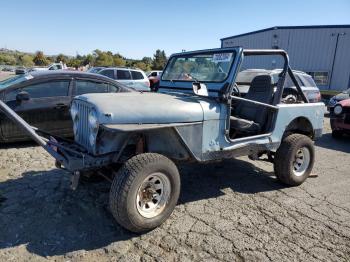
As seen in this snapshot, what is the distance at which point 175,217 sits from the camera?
3.81m

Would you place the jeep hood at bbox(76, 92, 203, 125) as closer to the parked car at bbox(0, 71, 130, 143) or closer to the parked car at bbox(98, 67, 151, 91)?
the parked car at bbox(0, 71, 130, 143)

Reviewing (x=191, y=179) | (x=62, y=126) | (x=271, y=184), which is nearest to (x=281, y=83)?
(x=271, y=184)

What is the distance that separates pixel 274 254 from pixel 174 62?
314cm

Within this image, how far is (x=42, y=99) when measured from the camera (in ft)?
20.5

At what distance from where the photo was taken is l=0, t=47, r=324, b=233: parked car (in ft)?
10.7

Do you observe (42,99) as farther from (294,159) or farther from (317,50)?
(317,50)

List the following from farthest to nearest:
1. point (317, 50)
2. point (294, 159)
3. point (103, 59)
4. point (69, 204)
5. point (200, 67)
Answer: point (103, 59), point (317, 50), point (294, 159), point (200, 67), point (69, 204)

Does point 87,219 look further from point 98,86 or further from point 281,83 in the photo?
point 98,86

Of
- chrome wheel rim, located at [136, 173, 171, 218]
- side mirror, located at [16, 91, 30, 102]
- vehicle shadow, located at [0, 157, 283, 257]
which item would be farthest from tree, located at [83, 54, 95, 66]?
chrome wheel rim, located at [136, 173, 171, 218]

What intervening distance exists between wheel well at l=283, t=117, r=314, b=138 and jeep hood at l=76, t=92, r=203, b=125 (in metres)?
1.94

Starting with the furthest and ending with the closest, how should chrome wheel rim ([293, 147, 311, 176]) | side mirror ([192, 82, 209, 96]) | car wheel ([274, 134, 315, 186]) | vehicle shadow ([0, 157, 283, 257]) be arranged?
chrome wheel rim ([293, 147, 311, 176]), car wheel ([274, 134, 315, 186]), side mirror ([192, 82, 209, 96]), vehicle shadow ([0, 157, 283, 257])

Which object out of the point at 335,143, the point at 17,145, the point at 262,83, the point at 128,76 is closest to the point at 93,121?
the point at 262,83

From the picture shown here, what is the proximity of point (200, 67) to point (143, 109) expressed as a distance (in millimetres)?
1536

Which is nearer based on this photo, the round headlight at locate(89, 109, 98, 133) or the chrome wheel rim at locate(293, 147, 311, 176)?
the round headlight at locate(89, 109, 98, 133)
